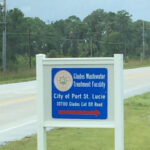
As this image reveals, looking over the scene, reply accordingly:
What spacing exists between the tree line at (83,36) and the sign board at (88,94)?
51.5 meters

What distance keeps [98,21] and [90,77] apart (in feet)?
331

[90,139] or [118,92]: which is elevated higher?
[118,92]

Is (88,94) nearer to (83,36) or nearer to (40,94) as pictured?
(40,94)

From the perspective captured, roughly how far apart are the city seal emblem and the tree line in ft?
169

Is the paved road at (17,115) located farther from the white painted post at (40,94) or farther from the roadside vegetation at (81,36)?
the roadside vegetation at (81,36)

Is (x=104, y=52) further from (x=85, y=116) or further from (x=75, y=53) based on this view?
(x=85, y=116)

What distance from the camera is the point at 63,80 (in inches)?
211

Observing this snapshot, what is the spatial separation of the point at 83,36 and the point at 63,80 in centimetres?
9032

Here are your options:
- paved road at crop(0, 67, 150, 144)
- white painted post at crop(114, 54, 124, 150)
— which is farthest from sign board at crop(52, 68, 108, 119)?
paved road at crop(0, 67, 150, 144)

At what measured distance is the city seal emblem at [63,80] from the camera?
534 centimetres

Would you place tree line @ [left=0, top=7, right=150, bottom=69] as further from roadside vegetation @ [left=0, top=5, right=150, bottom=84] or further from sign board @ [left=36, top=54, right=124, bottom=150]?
sign board @ [left=36, top=54, right=124, bottom=150]

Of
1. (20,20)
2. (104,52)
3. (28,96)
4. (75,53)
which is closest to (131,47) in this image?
(104,52)

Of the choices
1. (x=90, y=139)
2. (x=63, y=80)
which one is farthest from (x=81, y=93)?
(x=90, y=139)

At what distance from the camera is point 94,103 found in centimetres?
526
